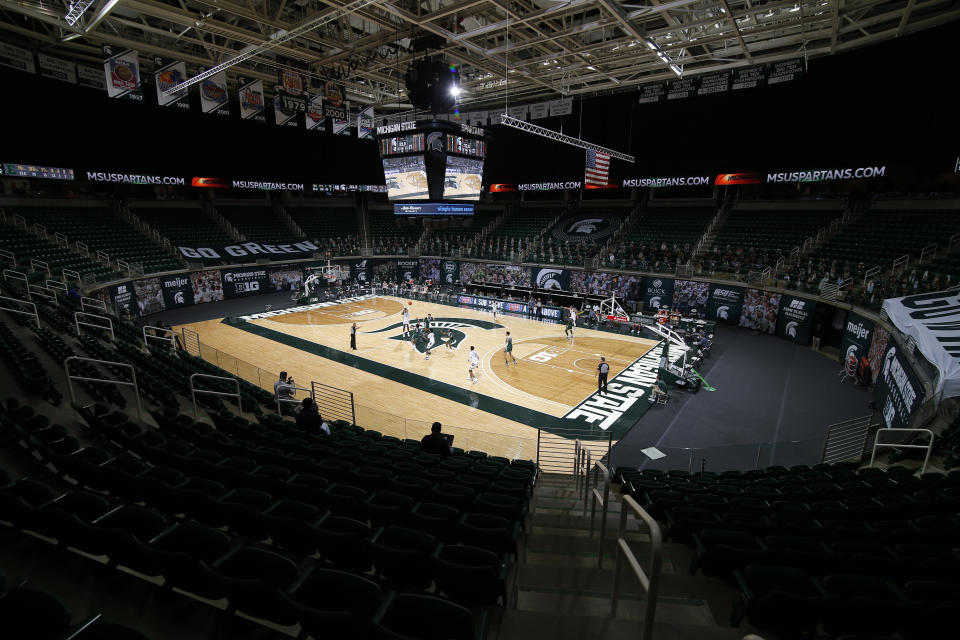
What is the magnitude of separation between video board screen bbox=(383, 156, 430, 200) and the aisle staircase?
77.1ft

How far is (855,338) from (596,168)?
18.2 meters

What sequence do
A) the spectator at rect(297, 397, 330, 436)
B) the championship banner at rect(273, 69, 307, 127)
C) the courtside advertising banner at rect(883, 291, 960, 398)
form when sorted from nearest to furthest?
the spectator at rect(297, 397, 330, 436), the courtside advertising banner at rect(883, 291, 960, 398), the championship banner at rect(273, 69, 307, 127)

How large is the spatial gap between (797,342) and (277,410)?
1049 inches

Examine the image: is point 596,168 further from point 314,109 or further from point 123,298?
point 123,298

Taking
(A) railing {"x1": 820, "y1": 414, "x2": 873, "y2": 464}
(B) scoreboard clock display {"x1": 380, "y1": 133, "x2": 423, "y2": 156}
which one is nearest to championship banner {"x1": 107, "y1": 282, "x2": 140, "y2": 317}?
(B) scoreboard clock display {"x1": 380, "y1": 133, "x2": 423, "y2": 156}

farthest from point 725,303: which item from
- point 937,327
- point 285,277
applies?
point 285,277

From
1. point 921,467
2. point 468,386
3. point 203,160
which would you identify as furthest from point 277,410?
point 203,160

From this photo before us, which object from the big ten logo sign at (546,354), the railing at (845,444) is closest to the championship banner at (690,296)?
the big ten logo sign at (546,354)

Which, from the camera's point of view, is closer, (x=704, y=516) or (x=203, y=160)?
(x=704, y=516)

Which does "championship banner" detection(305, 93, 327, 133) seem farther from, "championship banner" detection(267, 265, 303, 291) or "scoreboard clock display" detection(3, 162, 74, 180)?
"scoreboard clock display" detection(3, 162, 74, 180)

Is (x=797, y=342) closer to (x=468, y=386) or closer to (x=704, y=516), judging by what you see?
(x=468, y=386)

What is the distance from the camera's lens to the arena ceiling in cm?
1850

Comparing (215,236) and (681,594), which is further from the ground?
(215,236)

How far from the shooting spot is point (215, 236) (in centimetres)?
3659
